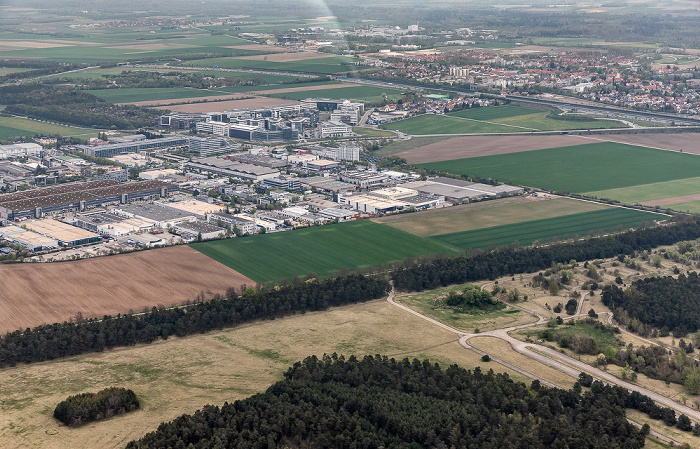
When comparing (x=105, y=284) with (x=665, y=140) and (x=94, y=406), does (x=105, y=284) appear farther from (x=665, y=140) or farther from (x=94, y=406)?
(x=665, y=140)

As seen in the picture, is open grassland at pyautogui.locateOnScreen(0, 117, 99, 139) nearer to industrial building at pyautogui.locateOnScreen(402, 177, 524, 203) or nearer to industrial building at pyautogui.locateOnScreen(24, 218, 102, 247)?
industrial building at pyautogui.locateOnScreen(24, 218, 102, 247)

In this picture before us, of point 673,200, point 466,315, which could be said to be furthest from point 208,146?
point 466,315

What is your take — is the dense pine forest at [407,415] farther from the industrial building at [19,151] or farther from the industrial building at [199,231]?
the industrial building at [19,151]

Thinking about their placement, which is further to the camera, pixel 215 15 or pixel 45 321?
pixel 215 15

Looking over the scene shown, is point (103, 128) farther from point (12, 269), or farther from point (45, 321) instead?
point (45, 321)

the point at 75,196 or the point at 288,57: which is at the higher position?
the point at 288,57

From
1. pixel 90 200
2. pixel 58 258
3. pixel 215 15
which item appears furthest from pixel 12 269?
pixel 215 15
